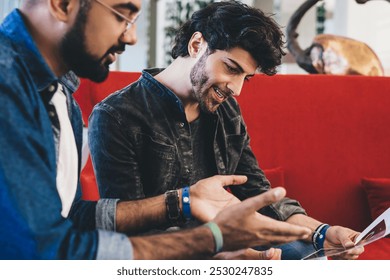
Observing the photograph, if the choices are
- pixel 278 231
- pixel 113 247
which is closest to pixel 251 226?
pixel 278 231

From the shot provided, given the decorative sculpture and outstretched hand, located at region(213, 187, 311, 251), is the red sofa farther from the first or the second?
outstretched hand, located at region(213, 187, 311, 251)

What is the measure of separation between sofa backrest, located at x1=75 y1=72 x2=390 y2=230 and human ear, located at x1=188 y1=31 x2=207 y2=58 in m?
0.27

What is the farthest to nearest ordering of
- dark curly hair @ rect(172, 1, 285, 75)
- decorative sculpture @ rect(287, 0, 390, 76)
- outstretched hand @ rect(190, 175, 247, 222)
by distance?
1. decorative sculpture @ rect(287, 0, 390, 76)
2. dark curly hair @ rect(172, 1, 285, 75)
3. outstretched hand @ rect(190, 175, 247, 222)

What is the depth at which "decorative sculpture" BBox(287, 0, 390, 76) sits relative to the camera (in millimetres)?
1461

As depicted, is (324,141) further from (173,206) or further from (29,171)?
(29,171)

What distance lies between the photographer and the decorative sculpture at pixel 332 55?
146 cm

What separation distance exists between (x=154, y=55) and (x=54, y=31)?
54cm

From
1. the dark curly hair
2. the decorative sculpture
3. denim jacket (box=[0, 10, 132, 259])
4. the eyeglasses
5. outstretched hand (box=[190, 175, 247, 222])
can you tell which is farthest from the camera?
the decorative sculpture

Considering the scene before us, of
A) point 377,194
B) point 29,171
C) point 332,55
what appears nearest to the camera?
point 29,171

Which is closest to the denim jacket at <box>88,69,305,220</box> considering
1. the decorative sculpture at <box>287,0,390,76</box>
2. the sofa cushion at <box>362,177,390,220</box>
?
the sofa cushion at <box>362,177,390,220</box>

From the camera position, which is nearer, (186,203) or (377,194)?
(186,203)

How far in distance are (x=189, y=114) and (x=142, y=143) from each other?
11cm

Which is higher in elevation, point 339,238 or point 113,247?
point 113,247

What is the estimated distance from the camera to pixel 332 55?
1468mm
